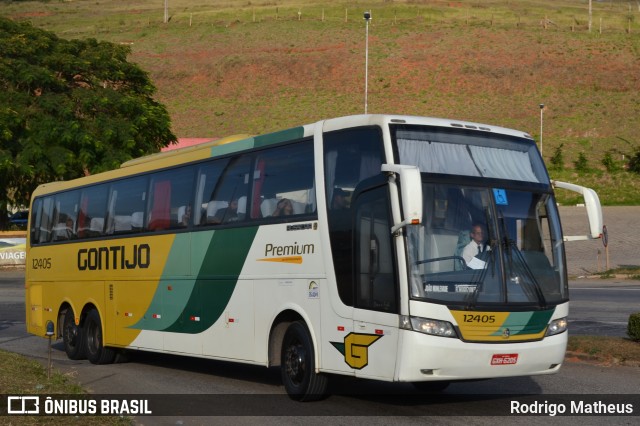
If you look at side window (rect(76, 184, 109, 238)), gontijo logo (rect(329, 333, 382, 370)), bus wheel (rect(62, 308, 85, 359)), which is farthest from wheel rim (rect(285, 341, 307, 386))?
bus wheel (rect(62, 308, 85, 359))

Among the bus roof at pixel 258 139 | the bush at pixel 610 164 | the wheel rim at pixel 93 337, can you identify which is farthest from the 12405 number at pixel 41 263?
the bush at pixel 610 164

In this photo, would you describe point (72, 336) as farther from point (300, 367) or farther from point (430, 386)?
point (430, 386)

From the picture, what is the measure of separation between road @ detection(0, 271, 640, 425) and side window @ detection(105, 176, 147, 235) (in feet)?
7.81

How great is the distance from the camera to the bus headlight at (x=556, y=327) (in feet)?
Answer: 35.3

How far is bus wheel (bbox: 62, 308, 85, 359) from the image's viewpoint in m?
17.7

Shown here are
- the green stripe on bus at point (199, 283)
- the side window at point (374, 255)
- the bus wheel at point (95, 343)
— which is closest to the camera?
the side window at point (374, 255)

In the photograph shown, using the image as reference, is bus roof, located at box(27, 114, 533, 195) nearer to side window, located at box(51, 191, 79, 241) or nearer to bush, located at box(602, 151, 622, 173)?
side window, located at box(51, 191, 79, 241)

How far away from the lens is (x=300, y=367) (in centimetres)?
1173

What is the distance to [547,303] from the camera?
10.7 m

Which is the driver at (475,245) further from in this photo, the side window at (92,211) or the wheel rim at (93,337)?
the wheel rim at (93,337)

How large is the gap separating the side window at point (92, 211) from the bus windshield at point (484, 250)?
27.7ft

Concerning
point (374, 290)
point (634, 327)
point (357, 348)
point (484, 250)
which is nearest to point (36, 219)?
point (357, 348)

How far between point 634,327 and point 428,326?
19.7 feet

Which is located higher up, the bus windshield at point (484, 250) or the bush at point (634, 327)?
the bus windshield at point (484, 250)
